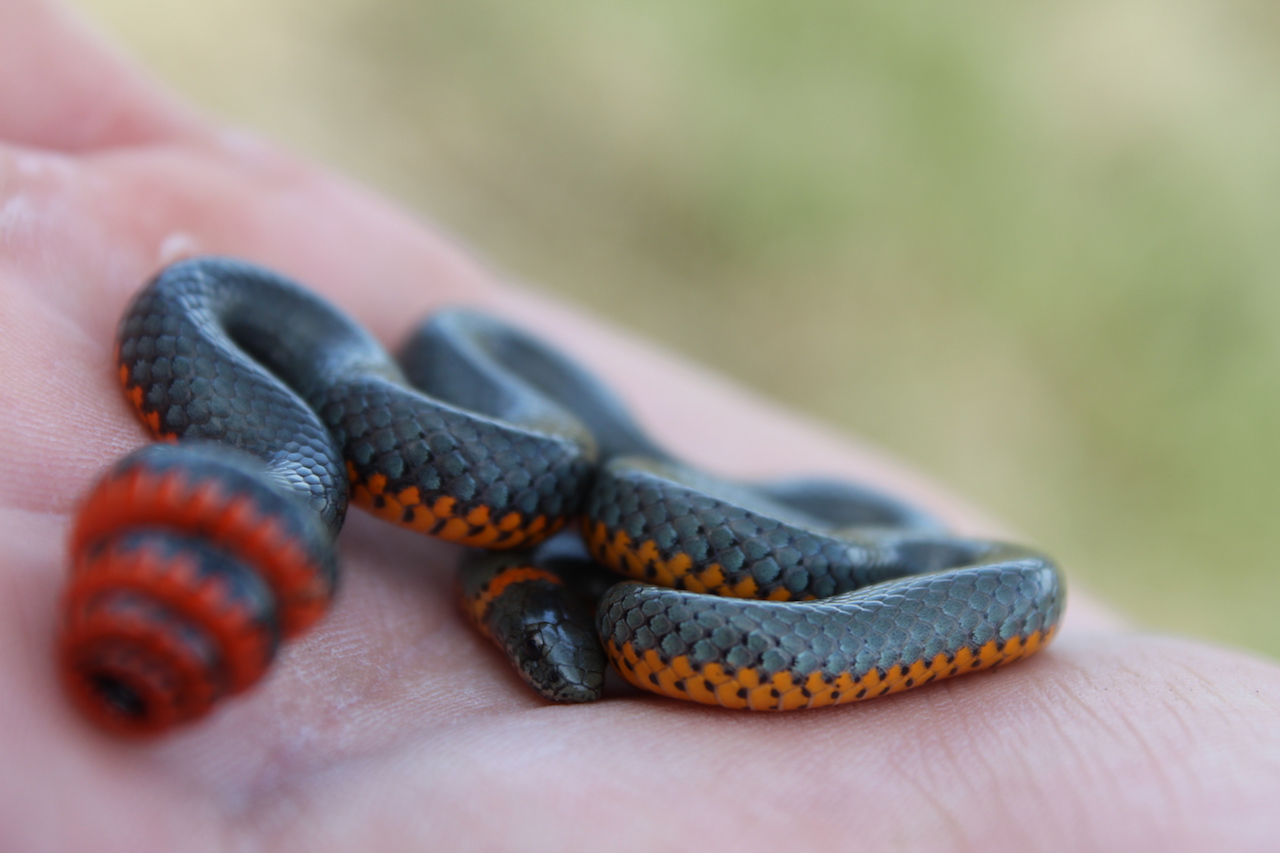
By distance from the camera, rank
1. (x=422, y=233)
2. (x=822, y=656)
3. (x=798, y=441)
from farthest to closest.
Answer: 1. (x=798, y=441)
2. (x=422, y=233)
3. (x=822, y=656)

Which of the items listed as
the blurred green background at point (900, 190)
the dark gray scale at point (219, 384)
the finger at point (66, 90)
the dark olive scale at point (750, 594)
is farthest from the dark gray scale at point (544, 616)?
the blurred green background at point (900, 190)

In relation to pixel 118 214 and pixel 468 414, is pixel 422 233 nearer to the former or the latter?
pixel 118 214

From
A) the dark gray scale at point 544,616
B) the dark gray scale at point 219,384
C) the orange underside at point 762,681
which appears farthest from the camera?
the dark gray scale at point 544,616

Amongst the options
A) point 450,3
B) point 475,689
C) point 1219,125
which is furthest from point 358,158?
point 1219,125

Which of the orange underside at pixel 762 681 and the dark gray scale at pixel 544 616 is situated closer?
the orange underside at pixel 762 681

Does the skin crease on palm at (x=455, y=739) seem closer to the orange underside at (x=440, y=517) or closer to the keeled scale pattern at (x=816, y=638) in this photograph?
the keeled scale pattern at (x=816, y=638)
